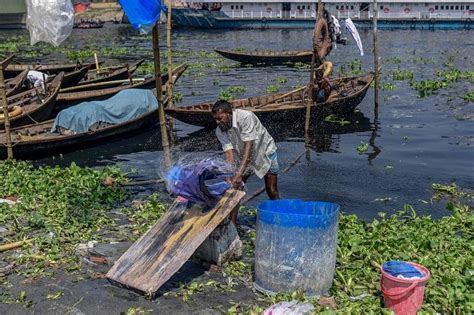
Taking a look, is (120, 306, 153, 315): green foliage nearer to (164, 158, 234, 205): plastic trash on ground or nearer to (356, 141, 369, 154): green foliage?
(164, 158, 234, 205): plastic trash on ground

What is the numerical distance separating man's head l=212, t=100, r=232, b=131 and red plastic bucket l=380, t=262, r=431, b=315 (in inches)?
106

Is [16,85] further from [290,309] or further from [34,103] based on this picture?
[290,309]

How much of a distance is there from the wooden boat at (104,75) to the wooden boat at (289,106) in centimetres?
508

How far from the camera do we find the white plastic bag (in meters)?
9.66

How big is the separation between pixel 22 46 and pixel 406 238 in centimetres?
4519

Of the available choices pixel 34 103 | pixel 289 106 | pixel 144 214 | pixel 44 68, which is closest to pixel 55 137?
pixel 34 103

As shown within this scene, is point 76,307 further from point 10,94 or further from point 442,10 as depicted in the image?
point 442,10

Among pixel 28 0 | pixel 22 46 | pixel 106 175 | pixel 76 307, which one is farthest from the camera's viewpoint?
pixel 22 46

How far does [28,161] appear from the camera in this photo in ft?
41.4

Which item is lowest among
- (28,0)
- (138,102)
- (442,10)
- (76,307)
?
(76,307)

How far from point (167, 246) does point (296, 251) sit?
1.56 metres

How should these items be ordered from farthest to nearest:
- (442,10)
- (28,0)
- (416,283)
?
(442,10) → (28,0) → (416,283)

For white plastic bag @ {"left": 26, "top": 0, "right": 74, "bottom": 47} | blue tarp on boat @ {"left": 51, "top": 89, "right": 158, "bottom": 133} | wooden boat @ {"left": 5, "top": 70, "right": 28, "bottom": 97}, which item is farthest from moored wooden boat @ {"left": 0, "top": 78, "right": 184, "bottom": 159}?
white plastic bag @ {"left": 26, "top": 0, "right": 74, "bottom": 47}

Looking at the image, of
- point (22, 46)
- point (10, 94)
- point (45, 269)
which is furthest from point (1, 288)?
point (22, 46)
